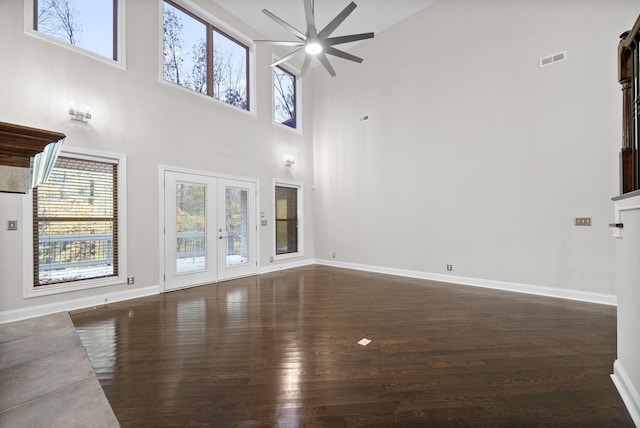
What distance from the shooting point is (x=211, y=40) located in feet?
18.1

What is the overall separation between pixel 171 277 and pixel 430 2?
7.10 m

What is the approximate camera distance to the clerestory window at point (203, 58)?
4898 millimetres

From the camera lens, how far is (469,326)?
302 cm

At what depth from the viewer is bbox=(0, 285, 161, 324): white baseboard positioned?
325cm

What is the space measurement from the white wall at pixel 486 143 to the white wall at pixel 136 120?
7.04 ft

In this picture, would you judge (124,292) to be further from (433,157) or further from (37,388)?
(433,157)

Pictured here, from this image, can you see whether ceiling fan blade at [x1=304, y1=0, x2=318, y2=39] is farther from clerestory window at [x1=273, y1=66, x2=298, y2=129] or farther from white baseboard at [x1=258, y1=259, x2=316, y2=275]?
white baseboard at [x1=258, y1=259, x2=316, y2=275]

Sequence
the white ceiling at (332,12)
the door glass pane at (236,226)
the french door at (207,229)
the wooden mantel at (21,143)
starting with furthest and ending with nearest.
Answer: the door glass pane at (236,226) → the white ceiling at (332,12) → the french door at (207,229) → the wooden mantel at (21,143)

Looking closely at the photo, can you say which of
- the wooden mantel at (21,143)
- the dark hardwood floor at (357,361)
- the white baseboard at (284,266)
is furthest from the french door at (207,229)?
the wooden mantel at (21,143)

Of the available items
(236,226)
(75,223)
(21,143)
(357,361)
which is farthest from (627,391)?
(75,223)

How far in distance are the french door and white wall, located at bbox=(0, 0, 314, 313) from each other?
0.23m

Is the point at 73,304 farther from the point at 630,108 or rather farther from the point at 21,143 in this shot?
the point at 630,108

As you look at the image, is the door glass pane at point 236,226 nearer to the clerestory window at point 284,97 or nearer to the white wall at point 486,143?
the clerestory window at point 284,97

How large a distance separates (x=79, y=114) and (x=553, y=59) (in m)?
6.95
